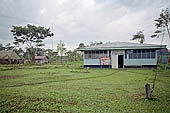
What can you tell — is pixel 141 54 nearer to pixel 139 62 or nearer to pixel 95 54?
pixel 139 62

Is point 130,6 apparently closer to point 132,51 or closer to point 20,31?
point 132,51

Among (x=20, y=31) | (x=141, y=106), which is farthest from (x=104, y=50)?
(x=20, y=31)

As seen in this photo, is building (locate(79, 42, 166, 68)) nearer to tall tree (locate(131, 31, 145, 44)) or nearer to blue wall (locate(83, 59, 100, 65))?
blue wall (locate(83, 59, 100, 65))

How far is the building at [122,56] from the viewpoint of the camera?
17281 millimetres

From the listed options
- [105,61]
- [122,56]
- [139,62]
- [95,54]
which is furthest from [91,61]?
[139,62]

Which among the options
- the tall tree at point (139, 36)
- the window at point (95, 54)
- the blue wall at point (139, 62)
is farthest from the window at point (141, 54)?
the tall tree at point (139, 36)

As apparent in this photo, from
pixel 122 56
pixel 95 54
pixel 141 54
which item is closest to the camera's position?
pixel 141 54

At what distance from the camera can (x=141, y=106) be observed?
371 centimetres

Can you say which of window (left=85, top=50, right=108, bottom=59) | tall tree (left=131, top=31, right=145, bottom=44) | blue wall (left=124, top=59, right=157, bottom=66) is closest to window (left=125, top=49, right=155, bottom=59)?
blue wall (left=124, top=59, right=157, bottom=66)

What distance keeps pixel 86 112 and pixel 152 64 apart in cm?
1655

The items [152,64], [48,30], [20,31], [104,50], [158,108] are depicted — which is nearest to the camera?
[158,108]

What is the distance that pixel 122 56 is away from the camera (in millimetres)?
19203

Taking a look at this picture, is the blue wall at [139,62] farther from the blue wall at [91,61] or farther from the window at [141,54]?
the blue wall at [91,61]

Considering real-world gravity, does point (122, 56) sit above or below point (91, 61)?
above
